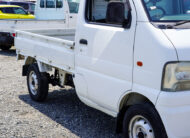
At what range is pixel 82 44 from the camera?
4770mm

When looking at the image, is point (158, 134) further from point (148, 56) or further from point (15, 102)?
point (15, 102)

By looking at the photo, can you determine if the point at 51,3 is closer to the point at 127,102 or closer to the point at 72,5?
the point at 72,5

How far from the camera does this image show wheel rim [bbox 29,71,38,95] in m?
6.54

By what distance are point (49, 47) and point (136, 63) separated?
89.7 inches

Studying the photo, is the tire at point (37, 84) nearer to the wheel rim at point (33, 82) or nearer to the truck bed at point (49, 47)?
the wheel rim at point (33, 82)

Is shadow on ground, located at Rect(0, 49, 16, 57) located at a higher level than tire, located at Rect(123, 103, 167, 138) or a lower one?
lower

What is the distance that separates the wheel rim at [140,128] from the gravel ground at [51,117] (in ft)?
2.85

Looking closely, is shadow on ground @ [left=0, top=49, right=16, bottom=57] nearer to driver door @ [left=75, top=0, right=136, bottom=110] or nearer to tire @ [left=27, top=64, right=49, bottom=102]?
tire @ [left=27, top=64, right=49, bottom=102]

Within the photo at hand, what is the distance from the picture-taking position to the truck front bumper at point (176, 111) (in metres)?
3.48

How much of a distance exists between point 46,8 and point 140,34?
10985 mm

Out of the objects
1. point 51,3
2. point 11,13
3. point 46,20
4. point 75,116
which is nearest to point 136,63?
point 75,116

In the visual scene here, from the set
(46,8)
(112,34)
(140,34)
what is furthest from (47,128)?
(46,8)

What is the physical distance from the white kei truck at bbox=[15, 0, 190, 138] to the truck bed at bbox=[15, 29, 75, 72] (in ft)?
0.10

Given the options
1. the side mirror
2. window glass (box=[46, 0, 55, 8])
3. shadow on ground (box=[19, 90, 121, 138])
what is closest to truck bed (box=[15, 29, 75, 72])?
shadow on ground (box=[19, 90, 121, 138])
